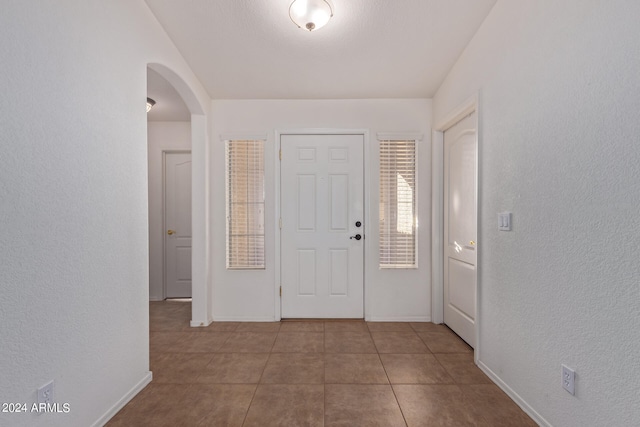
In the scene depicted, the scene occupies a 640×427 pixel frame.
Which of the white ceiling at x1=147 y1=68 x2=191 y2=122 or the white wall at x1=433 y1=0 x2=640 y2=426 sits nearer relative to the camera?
the white wall at x1=433 y1=0 x2=640 y2=426

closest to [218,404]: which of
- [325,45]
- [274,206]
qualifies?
[274,206]

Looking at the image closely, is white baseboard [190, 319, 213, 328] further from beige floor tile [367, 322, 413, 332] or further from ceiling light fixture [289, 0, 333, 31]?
ceiling light fixture [289, 0, 333, 31]

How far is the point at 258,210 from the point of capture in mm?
3174

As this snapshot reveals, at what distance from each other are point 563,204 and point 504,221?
0.44 m

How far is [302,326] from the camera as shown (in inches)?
118

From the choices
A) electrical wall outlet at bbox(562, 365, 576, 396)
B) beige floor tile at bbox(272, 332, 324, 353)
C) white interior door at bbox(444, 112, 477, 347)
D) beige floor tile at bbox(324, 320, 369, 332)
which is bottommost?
beige floor tile at bbox(324, 320, 369, 332)

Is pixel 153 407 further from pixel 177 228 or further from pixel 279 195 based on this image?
pixel 177 228

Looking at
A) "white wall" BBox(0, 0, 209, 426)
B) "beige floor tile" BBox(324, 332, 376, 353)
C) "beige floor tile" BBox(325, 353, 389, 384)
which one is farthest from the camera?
"beige floor tile" BBox(324, 332, 376, 353)

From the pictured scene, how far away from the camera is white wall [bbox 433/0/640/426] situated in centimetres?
117

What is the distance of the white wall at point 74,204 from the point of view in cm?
113

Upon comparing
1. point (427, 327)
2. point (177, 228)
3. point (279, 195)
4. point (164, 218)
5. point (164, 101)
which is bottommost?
point (427, 327)

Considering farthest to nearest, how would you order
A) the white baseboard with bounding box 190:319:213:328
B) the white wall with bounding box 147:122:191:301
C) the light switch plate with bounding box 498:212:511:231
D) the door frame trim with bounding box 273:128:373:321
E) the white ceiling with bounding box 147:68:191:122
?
the white wall with bounding box 147:122:191:301
the door frame trim with bounding box 273:128:373:321
the white baseboard with bounding box 190:319:213:328
the white ceiling with bounding box 147:68:191:122
the light switch plate with bounding box 498:212:511:231

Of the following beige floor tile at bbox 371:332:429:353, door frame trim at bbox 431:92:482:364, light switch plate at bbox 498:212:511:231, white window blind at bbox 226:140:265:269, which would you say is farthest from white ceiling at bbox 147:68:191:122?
beige floor tile at bbox 371:332:429:353

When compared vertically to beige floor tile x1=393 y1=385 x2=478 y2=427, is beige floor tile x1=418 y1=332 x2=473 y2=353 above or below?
below
